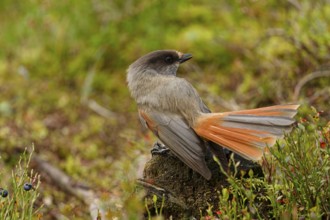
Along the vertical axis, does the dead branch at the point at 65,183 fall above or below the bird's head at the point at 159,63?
below

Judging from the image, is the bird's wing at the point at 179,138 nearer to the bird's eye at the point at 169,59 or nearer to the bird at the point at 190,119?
the bird at the point at 190,119

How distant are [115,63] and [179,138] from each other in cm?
481

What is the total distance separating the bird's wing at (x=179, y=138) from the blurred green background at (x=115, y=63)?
2026 mm

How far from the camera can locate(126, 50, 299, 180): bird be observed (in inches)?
147

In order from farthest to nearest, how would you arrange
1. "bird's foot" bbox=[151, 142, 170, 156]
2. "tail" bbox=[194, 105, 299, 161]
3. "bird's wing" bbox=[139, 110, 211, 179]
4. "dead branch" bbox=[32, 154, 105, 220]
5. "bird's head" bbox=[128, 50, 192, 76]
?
"dead branch" bbox=[32, 154, 105, 220]
"bird's head" bbox=[128, 50, 192, 76]
"bird's foot" bbox=[151, 142, 170, 156]
"bird's wing" bbox=[139, 110, 211, 179]
"tail" bbox=[194, 105, 299, 161]

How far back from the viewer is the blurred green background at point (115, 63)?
6828 mm

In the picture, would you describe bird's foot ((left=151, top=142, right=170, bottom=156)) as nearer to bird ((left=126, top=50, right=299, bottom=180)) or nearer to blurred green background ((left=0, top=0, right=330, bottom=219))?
bird ((left=126, top=50, right=299, bottom=180))

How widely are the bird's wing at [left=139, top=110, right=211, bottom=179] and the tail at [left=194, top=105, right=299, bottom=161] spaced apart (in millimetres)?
129

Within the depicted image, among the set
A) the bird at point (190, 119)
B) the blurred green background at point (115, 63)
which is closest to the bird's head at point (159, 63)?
the bird at point (190, 119)

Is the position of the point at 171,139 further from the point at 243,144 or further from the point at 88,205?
the point at 88,205

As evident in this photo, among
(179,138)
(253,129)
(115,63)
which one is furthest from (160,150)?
(115,63)

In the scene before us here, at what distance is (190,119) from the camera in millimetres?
4188

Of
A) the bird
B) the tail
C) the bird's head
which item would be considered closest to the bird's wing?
the bird

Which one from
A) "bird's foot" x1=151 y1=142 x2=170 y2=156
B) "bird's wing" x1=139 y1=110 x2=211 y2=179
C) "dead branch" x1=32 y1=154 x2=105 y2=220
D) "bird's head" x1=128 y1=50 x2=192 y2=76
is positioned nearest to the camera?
"bird's wing" x1=139 y1=110 x2=211 y2=179
